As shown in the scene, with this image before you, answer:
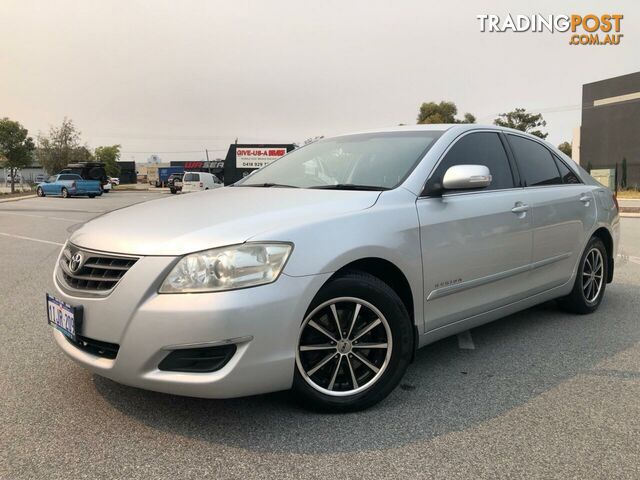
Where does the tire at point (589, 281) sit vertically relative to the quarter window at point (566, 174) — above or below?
below

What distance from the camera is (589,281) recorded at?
15.8 ft

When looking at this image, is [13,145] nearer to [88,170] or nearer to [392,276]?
[88,170]

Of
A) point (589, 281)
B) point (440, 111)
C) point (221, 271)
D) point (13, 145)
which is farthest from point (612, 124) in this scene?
point (13, 145)

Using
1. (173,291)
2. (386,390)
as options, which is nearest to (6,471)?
(173,291)

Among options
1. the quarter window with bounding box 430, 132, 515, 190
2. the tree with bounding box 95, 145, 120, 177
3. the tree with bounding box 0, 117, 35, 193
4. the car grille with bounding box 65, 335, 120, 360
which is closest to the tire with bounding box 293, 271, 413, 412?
the car grille with bounding box 65, 335, 120, 360

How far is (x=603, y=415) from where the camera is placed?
2.80 meters

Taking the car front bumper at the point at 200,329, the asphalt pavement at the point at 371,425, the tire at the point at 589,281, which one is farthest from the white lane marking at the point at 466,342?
the car front bumper at the point at 200,329

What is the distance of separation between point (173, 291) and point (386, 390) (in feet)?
4.09

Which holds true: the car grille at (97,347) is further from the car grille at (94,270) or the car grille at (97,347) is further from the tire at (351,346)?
the tire at (351,346)

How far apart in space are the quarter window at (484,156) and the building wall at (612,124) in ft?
121

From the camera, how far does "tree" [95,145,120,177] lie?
82.8m

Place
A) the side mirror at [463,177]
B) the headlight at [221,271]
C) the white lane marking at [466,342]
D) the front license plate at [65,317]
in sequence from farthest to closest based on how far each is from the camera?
the white lane marking at [466,342] < the side mirror at [463,177] < the front license plate at [65,317] < the headlight at [221,271]

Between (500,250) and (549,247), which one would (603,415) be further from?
(549,247)

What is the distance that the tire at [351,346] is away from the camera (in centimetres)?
268
